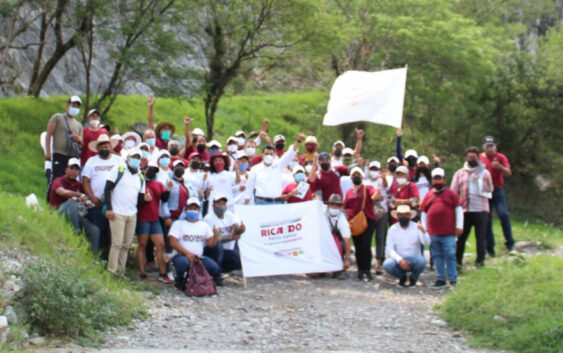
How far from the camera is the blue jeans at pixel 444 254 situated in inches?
558

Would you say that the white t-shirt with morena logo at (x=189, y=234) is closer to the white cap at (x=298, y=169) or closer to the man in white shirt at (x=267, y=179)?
the man in white shirt at (x=267, y=179)

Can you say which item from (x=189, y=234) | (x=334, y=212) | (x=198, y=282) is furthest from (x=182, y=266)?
(x=334, y=212)

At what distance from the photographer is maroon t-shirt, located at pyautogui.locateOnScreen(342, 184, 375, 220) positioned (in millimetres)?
14977

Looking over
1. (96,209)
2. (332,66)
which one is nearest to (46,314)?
(96,209)

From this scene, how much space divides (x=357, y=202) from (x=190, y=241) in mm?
3271

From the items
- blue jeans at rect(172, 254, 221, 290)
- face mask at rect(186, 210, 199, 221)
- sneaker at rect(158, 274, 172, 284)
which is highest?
face mask at rect(186, 210, 199, 221)

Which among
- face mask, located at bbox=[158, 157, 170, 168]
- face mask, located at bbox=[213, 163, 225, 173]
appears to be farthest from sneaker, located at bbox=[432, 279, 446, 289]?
face mask, located at bbox=[158, 157, 170, 168]

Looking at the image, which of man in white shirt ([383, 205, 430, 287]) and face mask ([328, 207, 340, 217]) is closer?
man in white shirt ([383, 205, 430, 287])

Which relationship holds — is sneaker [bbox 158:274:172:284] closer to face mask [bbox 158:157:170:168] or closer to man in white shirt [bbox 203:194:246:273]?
man in white shirt [bbox 203:194:246:273]

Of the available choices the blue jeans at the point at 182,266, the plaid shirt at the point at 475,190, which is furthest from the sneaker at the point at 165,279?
the plaid shirt at the point at 475,190

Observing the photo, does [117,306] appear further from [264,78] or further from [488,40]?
[264,78]

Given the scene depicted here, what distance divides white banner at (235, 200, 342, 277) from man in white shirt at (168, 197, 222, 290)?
105 centimetres

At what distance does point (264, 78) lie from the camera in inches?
1537

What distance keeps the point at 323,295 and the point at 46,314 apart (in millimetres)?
4993
